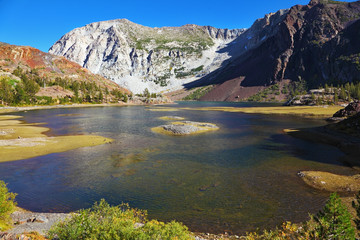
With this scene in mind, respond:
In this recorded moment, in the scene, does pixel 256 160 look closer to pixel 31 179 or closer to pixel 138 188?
pixel 138 188

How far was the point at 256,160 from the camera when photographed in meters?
33.0

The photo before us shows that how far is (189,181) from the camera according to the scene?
2497cm

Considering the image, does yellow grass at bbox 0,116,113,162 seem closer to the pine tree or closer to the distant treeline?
the pine tree

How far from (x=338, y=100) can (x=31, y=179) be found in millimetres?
186490

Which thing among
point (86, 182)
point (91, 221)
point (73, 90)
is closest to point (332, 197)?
point (91, 221)

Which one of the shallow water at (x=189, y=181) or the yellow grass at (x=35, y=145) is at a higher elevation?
the yellow grass at (x=35, y=145)

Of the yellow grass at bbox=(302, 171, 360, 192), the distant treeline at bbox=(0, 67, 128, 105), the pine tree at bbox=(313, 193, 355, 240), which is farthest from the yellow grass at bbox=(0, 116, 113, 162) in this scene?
Answer: the distant treeline at bbox=(0, 67, 128, 105)

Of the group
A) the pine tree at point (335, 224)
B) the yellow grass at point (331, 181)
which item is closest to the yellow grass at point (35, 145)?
the yellow grass at point (331, 181)

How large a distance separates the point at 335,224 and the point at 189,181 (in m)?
16.8

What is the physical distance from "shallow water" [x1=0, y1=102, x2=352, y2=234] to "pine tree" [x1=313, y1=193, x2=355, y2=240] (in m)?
7.03

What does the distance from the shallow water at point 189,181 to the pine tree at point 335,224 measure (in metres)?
7.03

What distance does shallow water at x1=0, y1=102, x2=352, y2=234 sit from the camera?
18.3m

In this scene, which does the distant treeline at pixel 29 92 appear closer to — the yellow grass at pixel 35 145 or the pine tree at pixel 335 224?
the yellow grass at pixel 35 145

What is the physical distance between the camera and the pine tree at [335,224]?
30.5 ft
